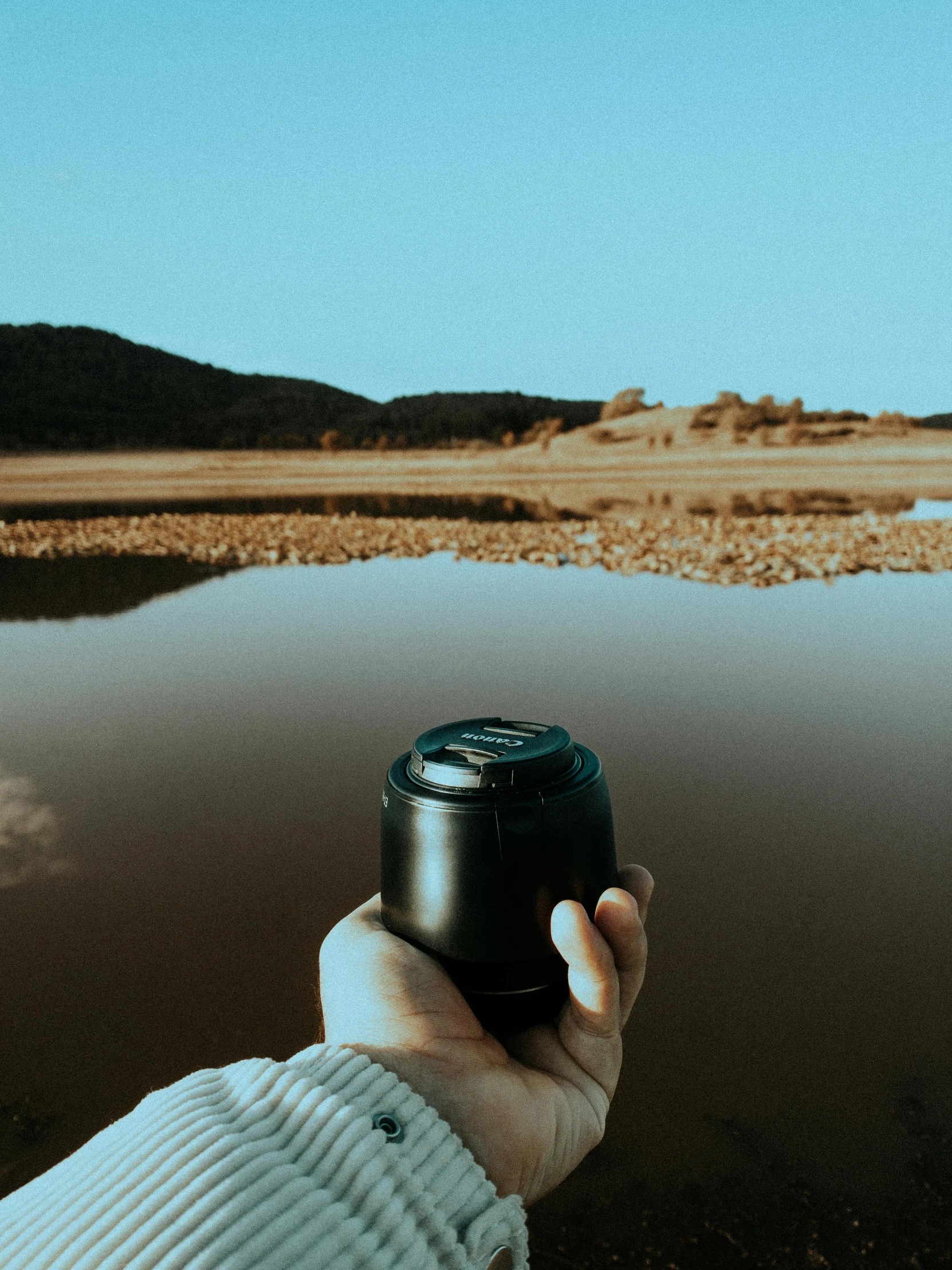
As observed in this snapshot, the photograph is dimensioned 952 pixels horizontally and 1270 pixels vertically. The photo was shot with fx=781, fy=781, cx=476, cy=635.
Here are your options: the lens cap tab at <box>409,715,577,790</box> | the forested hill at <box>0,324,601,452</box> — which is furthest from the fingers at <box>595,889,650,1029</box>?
the forested hill at <box>0,324,601,452</box>

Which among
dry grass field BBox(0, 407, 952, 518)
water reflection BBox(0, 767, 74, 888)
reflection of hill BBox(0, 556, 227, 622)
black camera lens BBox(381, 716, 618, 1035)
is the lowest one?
water reflection BBox(0, 767, 74, 888)

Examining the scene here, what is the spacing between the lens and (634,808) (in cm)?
195

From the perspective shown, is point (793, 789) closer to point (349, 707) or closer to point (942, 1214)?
point (942, 1214)

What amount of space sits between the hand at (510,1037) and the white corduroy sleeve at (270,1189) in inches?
3.2

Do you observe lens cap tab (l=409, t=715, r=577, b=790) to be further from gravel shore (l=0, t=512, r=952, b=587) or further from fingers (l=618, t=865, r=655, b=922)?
gravel shore (l=0, t=512, r=952, b=587)

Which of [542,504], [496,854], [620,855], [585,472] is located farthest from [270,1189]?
[585,472]

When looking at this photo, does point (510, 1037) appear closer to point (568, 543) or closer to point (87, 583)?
point (87, 583)

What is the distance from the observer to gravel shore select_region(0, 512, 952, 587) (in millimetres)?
5191

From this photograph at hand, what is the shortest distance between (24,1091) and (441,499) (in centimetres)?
1118

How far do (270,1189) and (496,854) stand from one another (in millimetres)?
289

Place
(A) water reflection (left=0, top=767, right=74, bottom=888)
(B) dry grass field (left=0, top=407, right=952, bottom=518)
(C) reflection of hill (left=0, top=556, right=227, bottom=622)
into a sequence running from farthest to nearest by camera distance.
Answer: (B) dry grass field (left=0, top=407, right=952, bottom=518) < (C) reflection of hill (left=0, top=556, right=227, bottom=622) < (A) water reflection (left=0, top=767, right=74, bottom=888)

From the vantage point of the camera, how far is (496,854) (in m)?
0.67

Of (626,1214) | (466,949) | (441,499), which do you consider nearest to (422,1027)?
(466,949)

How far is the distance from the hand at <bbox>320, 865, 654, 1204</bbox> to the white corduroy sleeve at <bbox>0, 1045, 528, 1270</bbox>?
0.08 m
